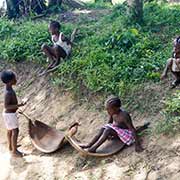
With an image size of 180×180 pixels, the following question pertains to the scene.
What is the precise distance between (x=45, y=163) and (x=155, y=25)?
3946mm

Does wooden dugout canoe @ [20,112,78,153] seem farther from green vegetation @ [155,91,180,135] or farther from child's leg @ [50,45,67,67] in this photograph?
child's leg @ [50,45,67,67]

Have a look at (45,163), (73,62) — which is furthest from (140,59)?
(45,163)

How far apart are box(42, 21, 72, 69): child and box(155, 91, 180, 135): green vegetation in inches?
108

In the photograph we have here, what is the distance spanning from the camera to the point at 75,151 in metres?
6.05

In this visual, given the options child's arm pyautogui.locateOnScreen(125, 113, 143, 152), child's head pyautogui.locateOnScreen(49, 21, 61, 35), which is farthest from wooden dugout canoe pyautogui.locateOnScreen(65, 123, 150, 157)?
child's head pyautogui.locateOnScreen(49, 21, 61, 35)

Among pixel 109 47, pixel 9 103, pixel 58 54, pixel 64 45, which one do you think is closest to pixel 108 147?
pixel 9 103

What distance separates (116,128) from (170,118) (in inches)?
26.3

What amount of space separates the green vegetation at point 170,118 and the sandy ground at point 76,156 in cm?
11

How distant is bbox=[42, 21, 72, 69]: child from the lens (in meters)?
8.03

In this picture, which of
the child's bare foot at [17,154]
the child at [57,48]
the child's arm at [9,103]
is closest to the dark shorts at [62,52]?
the child at [57,48]

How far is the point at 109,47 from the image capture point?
7922 mm

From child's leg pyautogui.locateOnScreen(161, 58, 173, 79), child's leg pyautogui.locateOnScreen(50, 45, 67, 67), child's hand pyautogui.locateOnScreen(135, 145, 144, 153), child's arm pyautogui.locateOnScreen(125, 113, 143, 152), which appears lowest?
child's hand pyautogui.locateOnScreen(135, 145, 144, 153)

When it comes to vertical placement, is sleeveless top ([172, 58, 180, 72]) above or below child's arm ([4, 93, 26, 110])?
above

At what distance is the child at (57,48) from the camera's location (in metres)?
8.03
